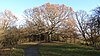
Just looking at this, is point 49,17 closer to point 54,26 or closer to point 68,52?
point 54,26

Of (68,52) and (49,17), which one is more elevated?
(49,17)

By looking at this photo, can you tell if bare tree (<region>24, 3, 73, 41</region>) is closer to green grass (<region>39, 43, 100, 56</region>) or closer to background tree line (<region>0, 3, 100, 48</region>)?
background tree line (<region>0, 3, 100, 48</region>)

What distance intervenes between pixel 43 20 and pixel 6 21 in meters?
11.2

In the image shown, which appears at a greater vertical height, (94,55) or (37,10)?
(37,10)

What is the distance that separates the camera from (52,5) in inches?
2231

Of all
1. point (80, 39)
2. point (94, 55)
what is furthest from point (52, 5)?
point (94, 55)

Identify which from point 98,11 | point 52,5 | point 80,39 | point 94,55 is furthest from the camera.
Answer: point 80,39

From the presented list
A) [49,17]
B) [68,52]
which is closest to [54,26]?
[49,17]

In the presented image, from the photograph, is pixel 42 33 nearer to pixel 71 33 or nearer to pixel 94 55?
pixel 71 33

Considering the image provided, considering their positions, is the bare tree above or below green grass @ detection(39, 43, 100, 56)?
above

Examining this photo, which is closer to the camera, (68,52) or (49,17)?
(68,52)

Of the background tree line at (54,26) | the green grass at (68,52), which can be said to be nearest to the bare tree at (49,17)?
the background tree line at (54,26)

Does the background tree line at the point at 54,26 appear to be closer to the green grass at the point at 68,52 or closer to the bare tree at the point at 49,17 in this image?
the bare tree at the point at 49,17

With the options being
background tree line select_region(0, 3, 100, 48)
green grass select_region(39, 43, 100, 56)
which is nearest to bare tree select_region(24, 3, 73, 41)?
background tree line select_region(0, 3, 100, 48)
